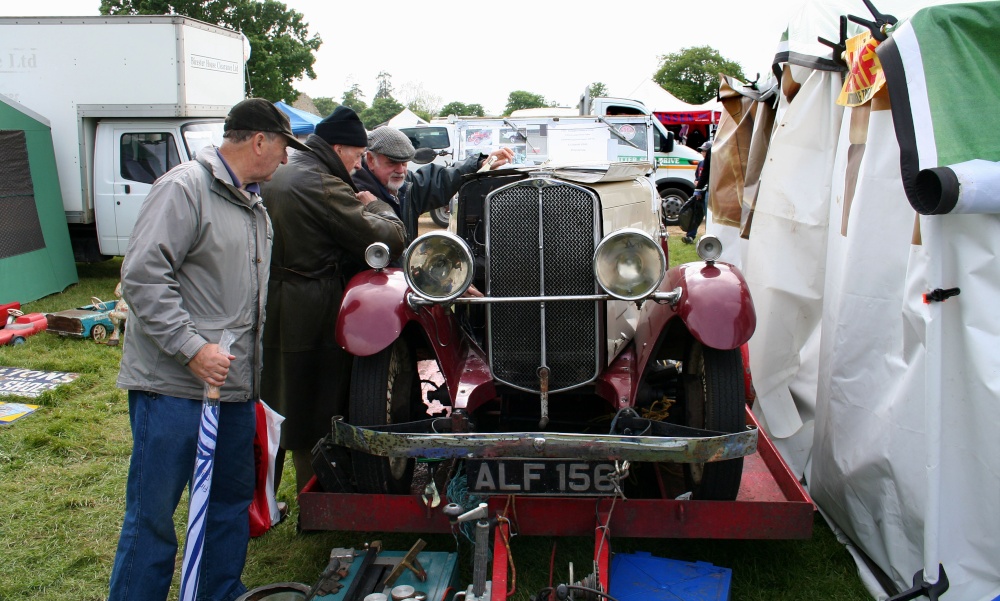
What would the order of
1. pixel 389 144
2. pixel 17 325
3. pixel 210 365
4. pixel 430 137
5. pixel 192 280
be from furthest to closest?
pixel 430 137
pixel 17 325
pixel 389 144
pixel 192 280
pixel 210 365

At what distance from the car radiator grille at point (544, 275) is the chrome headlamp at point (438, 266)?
0.21 m

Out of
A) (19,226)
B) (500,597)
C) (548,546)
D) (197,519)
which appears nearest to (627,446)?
(500,597)

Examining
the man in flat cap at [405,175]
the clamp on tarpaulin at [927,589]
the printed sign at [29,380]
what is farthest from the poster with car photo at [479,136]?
the clamp on tarpaulin at [927,589]

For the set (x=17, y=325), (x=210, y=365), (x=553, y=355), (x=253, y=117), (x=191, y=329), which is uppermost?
(x=253, y=117)

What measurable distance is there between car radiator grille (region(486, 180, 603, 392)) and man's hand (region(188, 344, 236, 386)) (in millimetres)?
1146

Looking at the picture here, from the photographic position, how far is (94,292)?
8.61 metres

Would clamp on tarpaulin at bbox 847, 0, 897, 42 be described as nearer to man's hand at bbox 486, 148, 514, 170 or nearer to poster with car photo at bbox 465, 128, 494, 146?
man's hand at bbox 486, 148, 514, 170

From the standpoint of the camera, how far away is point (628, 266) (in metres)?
2.86

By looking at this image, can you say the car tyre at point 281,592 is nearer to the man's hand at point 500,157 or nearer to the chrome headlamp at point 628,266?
the chrome headlamp at point 628,266

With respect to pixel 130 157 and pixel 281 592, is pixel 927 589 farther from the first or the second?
pixel 130 157

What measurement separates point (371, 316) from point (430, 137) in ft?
40.5

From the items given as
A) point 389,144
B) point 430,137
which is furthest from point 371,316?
point 430,137

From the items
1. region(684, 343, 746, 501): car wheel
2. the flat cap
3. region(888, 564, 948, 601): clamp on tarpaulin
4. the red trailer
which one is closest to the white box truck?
the flat cap

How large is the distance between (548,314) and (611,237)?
0.47 m
